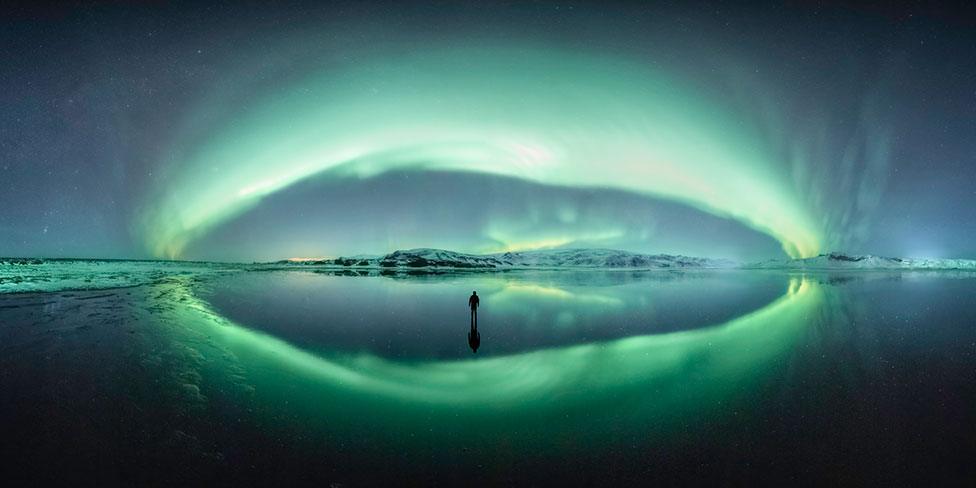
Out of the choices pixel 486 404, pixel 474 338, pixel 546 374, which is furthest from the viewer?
Answer: pixel 474 338

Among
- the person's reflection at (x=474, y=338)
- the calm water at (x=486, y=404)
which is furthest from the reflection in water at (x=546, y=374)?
the person's reflection at (x=474, y=338)

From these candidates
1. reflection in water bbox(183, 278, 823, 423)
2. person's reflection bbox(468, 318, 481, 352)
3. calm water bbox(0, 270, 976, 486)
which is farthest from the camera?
person's reflection bbox(468, 318, 481, 352)

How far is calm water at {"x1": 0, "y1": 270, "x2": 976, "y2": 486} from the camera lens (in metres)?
5.37

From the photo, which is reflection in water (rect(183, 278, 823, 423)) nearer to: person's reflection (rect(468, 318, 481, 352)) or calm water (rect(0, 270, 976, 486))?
calm water (rect(0, 270, 976, 486))

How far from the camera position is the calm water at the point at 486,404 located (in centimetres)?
537

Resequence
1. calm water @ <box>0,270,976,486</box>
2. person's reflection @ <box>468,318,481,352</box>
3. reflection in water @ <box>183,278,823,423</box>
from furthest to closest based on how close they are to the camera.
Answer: person's reflection @ <box>468,318,481,352</box> < reflection in water @ <box>183,278,823,423</box> < calm water @ <box>0,270,976,486</box>

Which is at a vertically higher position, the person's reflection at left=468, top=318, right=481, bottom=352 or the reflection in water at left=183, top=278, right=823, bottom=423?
the person's reflection at left=468, top=318, right=481, bottom=352

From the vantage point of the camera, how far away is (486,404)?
25.4 feet

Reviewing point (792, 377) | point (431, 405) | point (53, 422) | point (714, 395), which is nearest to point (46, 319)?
point (53, 422)

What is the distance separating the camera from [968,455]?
5656 millimetres

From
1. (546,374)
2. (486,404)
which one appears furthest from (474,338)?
(486,404)

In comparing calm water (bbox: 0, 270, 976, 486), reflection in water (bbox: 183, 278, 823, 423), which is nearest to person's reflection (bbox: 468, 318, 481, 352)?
calm water (bbox: 0, 270, 976, 486)

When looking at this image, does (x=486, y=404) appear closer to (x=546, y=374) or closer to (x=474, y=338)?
(x=546, y=374)

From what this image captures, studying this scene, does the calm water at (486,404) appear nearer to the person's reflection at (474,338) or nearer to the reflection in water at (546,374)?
the reflection in water at (546,374)
